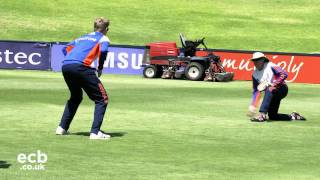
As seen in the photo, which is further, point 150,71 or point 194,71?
point 150,71

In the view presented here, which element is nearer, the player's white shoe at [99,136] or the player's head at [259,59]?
the player's white shoe at [99,136]

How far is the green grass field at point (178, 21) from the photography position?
50.5 metres

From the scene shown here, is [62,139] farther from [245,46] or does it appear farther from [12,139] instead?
[245,46]

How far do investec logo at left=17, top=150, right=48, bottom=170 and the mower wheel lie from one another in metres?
22.1

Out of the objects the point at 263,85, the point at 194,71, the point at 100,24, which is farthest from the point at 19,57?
the point at 100,24

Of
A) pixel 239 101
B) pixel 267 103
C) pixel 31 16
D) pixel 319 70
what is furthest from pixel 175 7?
pixel 267 103

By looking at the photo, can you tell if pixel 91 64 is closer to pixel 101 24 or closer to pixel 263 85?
pixel 101 24

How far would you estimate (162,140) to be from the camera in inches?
490

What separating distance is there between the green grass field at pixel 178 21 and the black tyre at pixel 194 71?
688 inches

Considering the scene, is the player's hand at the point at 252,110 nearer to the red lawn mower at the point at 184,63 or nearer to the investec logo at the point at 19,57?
the red lawn mower at the point at 184,63

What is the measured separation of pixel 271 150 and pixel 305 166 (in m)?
1.45

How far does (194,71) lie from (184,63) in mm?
1003

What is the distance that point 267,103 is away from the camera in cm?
1589

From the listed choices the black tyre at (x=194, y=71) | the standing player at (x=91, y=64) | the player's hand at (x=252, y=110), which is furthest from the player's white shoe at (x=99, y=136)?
the black tyre at (x=194, y=71)
